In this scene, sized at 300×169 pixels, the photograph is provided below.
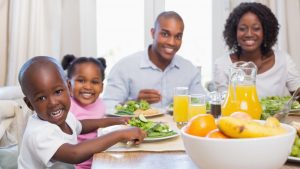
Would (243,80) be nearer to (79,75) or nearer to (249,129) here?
(249,129)

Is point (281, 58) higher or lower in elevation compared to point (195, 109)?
higher

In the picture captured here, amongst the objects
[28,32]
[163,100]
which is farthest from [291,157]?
[28,32]

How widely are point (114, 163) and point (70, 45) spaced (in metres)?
2.24

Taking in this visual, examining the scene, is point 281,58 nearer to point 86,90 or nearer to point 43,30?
point 86,90

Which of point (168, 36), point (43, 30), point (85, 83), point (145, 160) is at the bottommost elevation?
point (145, 160)

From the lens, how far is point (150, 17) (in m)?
3.27

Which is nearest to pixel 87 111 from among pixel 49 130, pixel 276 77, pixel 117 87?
pixel 117 87

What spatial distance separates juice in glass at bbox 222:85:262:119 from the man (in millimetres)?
986

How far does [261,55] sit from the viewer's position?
8.60 ft

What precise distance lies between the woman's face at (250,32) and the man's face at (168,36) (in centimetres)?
45

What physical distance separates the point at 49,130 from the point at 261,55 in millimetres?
1808

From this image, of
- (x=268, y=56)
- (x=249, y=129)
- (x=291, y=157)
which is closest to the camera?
(x=249, y=129)

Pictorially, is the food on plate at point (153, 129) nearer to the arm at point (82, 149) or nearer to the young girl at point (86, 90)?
the arm at point (82, 149)

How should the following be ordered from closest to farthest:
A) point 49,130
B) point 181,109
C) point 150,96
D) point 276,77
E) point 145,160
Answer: point 145,160, point 49,130, point 181,109, point 150,96, point 276,77
